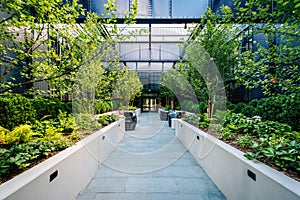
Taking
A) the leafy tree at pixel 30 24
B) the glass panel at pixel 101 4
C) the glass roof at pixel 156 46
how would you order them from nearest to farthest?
the leafy tree at pixel 30 24
the glass panel at pixel 101 4
the glass roof at pixel 156 46

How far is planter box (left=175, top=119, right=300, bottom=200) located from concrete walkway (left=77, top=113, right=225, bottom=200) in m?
0.24

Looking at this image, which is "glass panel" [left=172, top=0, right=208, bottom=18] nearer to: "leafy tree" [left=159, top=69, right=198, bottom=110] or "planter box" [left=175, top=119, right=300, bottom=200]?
"leafy tree" [left=159, top=69, right=198, bottom=110]

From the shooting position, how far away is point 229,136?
3.36 m

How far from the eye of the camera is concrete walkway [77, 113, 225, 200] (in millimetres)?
2556

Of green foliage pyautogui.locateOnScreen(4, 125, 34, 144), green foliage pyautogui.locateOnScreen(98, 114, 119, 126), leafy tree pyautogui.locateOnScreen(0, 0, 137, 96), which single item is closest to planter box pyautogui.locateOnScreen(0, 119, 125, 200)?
green foliage pyautogui.locateOnScreen(4, 125, 34, 144)

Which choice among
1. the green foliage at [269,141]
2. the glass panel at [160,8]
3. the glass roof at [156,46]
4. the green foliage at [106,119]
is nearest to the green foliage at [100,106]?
the green foliage at [106,119]

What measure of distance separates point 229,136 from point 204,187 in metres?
1.17

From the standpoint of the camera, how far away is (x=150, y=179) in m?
3.08

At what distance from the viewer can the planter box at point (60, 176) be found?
58.1 inches

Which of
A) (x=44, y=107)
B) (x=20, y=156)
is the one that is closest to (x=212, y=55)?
(x=20, y=156)

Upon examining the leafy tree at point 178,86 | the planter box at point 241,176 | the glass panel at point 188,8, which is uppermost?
the glass panel at point 188,8

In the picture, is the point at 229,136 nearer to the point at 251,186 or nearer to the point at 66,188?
the point at 251,186

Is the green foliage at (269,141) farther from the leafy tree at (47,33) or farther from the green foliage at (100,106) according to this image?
the green foliage at (100,106)

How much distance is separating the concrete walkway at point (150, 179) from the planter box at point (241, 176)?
24 centimetres
